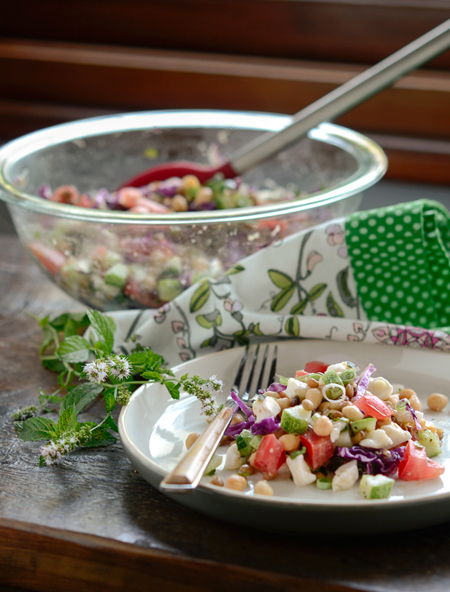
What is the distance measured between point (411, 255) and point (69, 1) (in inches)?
72.3

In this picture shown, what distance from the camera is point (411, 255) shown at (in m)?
0.87

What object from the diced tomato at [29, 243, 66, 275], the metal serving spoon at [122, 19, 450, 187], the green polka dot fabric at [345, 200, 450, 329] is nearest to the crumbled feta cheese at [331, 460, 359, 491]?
the green polka dot fabric at [345, 200, 450, 329]

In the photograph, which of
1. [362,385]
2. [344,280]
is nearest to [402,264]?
[344,280]

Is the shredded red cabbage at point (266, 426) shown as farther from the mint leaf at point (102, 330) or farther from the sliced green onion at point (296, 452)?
the mint leaf at point (102, 330)

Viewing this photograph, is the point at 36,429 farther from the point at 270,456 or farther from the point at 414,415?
the point at 414,415

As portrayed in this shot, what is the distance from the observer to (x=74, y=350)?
75 cm

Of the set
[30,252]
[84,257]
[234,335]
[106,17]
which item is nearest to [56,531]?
[234,335]

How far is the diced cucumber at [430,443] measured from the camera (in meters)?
0.59

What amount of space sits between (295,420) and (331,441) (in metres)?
0.04

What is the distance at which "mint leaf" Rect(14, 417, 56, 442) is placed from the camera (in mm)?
661

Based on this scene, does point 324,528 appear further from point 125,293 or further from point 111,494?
point 125,293

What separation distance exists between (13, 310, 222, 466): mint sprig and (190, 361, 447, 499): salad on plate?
0.06 meters

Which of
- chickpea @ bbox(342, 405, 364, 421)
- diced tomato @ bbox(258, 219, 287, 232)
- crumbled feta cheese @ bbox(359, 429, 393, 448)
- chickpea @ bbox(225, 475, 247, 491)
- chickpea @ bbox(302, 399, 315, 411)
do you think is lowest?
chickpea @ bbox(225, 475, 247, 491)

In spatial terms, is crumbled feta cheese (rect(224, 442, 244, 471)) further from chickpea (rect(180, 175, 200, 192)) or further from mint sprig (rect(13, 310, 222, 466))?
chickpea (rect(180, 175, 200, 192))
